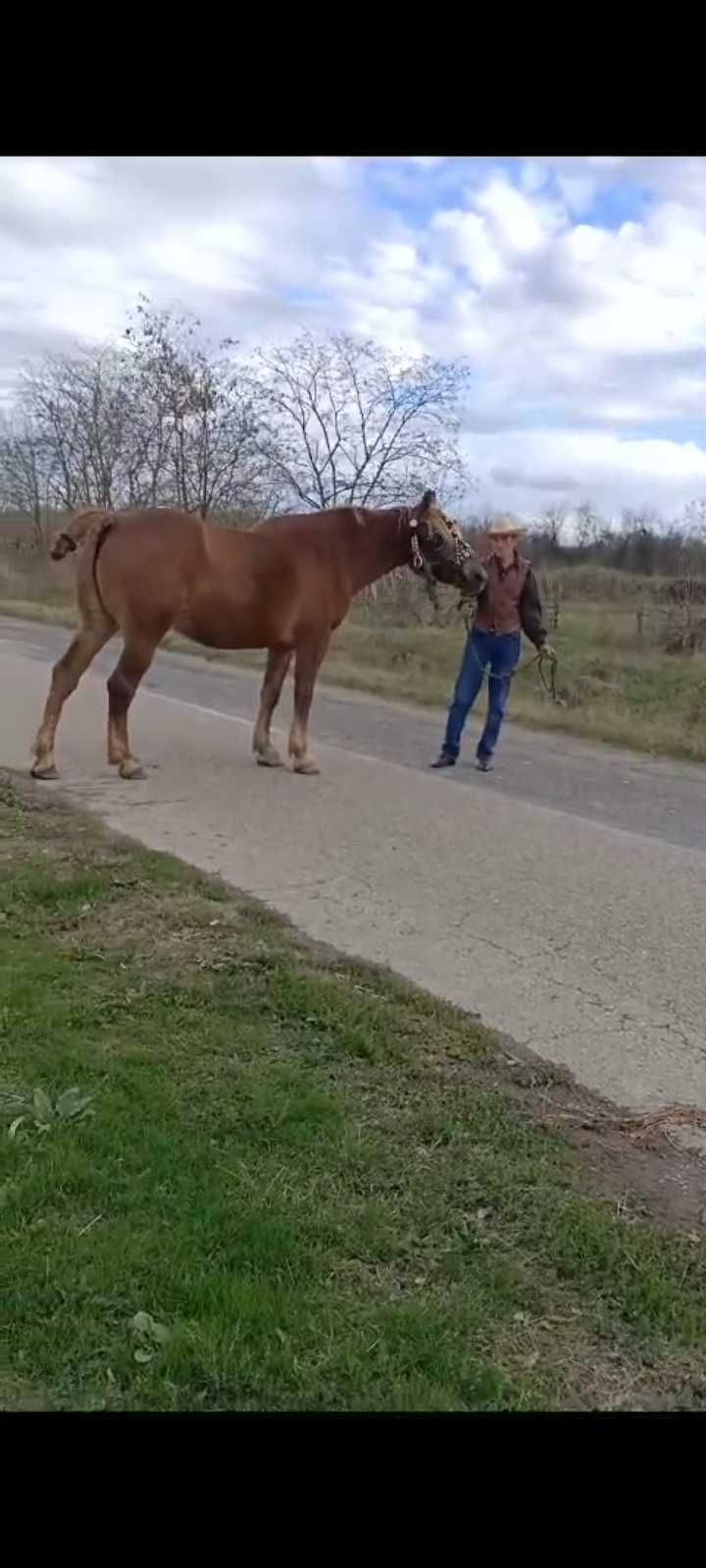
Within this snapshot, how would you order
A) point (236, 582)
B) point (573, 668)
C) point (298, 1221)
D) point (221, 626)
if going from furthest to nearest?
point (573, 668) → point (221, 626) → point (236, 582) → point (298, 1221)

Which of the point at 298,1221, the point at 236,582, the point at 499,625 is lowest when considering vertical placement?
the point at 298,1221

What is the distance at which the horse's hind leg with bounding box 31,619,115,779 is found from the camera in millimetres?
8430

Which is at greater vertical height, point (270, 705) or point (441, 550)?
point (441, 550)

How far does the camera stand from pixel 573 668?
16828 mm

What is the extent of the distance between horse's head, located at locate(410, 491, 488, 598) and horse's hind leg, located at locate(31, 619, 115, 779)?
2.42 meters

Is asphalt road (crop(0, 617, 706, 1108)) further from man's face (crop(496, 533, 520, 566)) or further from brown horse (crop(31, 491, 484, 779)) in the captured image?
man's face (crop(496, 533, 520, 566))

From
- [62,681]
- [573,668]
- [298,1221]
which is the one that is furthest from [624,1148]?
[573,668]

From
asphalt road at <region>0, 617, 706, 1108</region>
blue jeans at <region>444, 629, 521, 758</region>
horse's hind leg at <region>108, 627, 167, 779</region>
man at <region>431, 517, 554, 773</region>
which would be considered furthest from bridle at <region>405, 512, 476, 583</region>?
horse's hind leg at <region>108, 627, 167, 779</region>

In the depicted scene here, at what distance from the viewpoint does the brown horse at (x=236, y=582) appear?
27.1 feet

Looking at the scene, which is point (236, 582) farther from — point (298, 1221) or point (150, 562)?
point (298, 1221)

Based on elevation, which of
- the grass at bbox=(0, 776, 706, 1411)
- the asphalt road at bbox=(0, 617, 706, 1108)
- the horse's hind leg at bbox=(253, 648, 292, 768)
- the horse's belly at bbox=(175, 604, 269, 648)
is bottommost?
the grass at bbox=(0, 776, 706, 1411)

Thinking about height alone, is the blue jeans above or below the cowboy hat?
below

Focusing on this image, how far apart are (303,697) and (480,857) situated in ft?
8.90
